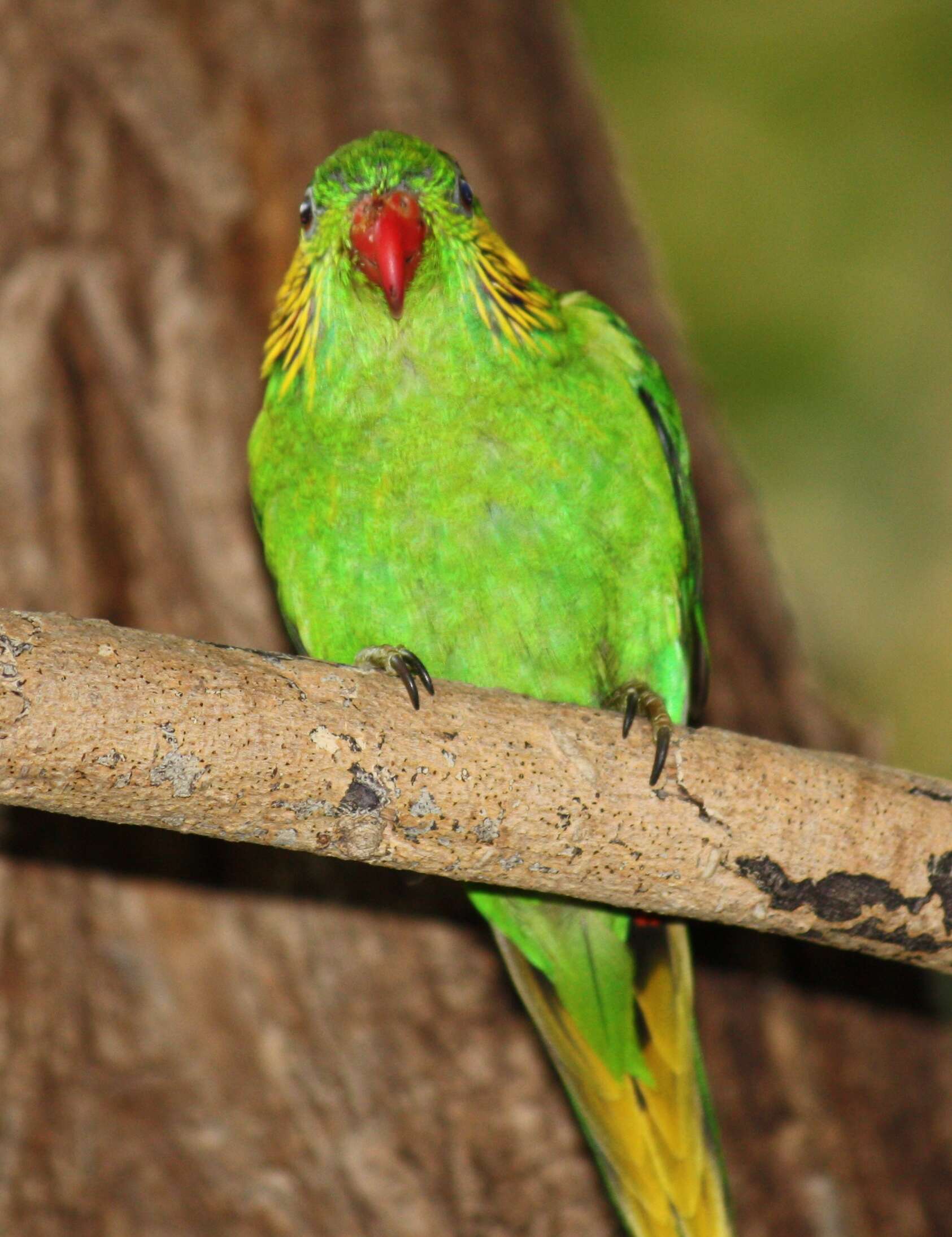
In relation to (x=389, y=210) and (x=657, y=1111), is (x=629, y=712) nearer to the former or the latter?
(x=657, y=1111)

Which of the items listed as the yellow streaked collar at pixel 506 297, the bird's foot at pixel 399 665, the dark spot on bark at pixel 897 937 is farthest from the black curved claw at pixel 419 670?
the dark spot on bark at pixel 897 937

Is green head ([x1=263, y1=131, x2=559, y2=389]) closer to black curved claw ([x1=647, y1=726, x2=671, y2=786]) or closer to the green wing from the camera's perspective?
the green wing

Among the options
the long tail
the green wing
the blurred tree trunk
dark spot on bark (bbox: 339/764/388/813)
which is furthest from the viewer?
the blurred tree trunk

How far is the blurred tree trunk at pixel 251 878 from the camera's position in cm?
377

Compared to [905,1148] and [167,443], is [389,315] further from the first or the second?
[905,1148]

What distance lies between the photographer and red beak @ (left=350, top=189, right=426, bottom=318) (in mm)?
2979

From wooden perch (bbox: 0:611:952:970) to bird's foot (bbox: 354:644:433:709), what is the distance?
1.3 inches

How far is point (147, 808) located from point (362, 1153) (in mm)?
1960

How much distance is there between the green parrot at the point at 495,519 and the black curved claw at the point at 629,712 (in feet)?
0.08

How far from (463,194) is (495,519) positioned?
90 cm

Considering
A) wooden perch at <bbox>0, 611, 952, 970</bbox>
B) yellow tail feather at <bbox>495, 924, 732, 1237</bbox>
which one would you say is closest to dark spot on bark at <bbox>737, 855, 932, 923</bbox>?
wooden perch at <bbox>0, 611, 952, 970</bbox>

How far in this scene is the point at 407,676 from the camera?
8.86ft

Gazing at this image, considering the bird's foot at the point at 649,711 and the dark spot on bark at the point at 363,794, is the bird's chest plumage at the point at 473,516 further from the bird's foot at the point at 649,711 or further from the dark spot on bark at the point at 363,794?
the dark spot on bark at the point at 363,794

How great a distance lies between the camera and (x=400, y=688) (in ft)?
8.54
